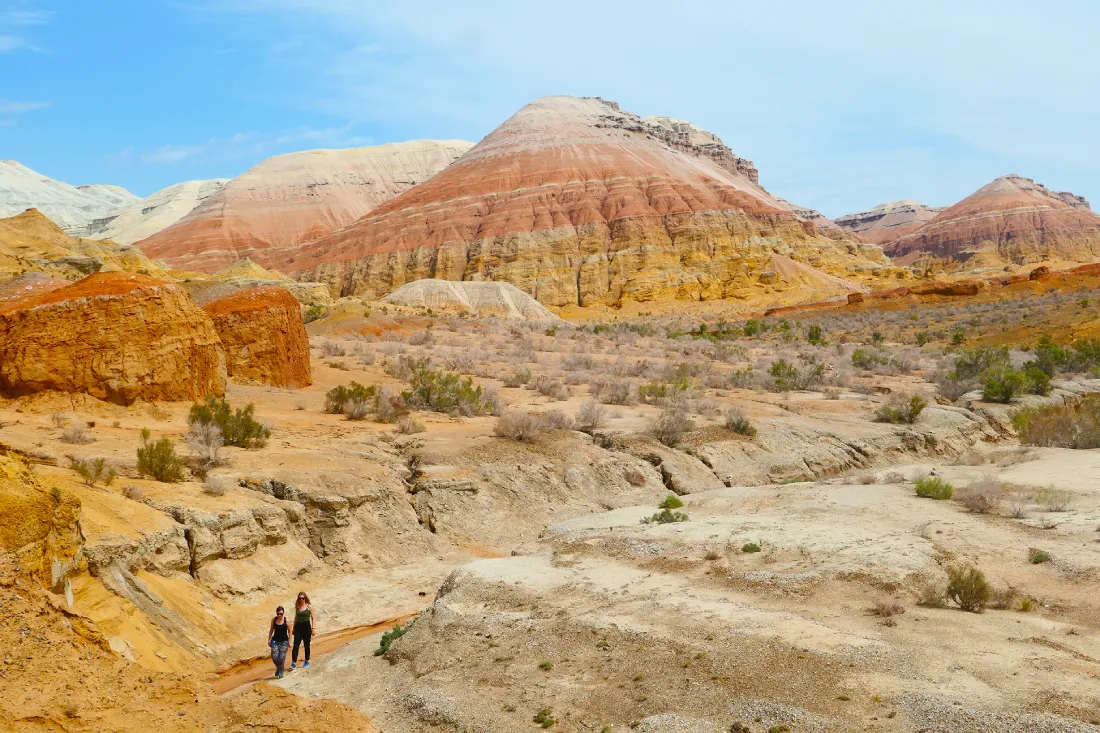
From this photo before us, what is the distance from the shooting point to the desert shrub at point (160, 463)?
10562 mm

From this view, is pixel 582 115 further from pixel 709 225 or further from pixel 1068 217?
pixel 1068 217

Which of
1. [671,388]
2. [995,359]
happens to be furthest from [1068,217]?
[671,388]

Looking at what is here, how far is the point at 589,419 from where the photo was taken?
16.9 metres

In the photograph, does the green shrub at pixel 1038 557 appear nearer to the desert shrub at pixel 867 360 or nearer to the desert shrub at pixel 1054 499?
the desert shrub at pixel 1054 499

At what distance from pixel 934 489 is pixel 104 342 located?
1382 centimetres

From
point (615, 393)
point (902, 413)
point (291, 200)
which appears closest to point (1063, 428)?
point (902, 413)

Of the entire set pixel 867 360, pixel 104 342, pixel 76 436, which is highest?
pixel 104 342

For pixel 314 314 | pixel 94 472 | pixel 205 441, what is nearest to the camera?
pixel 94 472

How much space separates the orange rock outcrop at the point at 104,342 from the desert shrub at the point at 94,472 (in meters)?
4.35

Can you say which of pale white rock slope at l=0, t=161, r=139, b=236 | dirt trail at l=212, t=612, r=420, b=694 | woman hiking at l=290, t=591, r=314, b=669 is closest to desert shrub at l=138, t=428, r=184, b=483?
dirt trail at l=212, t=612, r=420, b=694

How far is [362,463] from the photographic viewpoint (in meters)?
13.2

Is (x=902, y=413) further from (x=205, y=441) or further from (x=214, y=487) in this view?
(x=214, y=487)

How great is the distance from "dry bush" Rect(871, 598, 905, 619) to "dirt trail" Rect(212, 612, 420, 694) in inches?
213

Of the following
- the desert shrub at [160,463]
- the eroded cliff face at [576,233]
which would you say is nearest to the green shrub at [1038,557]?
the desert shrub at [160,463]
